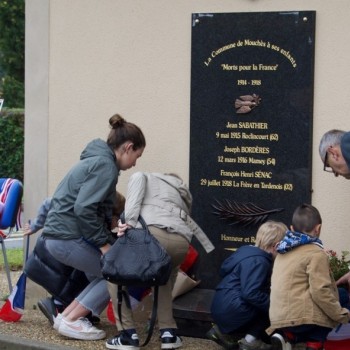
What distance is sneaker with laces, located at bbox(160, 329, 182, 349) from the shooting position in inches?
247

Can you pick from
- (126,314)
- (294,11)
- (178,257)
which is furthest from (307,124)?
(126,314)

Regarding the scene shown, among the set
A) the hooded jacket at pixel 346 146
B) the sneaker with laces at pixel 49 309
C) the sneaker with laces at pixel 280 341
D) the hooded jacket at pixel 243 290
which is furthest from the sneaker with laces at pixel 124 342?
the hooded jacket at pixel 346 146

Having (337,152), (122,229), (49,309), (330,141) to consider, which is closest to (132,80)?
(122,229)

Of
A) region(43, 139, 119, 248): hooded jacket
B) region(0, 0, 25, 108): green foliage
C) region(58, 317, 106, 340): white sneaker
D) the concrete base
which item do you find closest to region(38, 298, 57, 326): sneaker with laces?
region(58, 317, 106, 340): white sneaker

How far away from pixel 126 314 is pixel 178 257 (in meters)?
0.57

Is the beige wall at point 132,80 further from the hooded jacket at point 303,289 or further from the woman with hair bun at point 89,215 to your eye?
the hooded jacket at point 303,289

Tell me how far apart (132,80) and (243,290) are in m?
2.44

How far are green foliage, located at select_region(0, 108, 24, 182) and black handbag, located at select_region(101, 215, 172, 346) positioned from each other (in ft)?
51.6

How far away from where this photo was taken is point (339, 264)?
20.9 feet

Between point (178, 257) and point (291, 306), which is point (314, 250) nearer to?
point (291, 306)

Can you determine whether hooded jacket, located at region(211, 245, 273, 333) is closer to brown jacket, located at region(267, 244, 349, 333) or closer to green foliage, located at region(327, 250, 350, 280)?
brown jacket, located at region(267, 244, 349, 333)

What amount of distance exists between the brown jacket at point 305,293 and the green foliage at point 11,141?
1649 cm

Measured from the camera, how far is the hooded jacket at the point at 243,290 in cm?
589

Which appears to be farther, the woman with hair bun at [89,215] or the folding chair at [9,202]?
the folding chair at [9,202]
